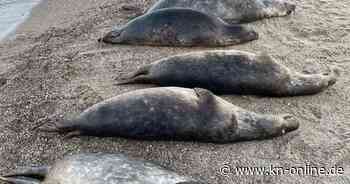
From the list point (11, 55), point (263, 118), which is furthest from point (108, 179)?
point (11, 55)

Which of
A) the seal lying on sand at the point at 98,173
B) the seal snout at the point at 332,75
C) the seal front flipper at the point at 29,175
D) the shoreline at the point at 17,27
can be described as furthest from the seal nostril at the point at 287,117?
the shoreline at the point at 17,27

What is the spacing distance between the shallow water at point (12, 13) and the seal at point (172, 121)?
3477 millimetres

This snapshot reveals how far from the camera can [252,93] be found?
4605 mm

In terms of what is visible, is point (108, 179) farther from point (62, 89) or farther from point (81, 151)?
point (62, 89)

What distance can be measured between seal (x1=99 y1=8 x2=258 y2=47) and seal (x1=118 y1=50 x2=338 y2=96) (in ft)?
2.95

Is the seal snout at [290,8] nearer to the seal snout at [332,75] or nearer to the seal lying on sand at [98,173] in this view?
the seal snout at [332,75]

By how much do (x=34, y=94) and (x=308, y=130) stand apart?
259cm

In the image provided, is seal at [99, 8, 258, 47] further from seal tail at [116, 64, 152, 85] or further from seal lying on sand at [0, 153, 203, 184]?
seal lying on sand at [0, 153, 203, 184]

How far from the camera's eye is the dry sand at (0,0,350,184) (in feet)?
12.4

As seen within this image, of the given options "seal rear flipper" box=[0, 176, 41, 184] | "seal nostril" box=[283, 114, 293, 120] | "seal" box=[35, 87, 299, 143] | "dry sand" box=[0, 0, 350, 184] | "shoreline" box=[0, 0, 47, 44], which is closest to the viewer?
"seal rear flipper" box=[0, 176, 41, 184]

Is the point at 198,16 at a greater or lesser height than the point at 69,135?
greater

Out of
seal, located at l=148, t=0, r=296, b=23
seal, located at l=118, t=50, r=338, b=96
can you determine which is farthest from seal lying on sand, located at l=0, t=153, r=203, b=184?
seal, located at l=148, t=0, r=296, b=23

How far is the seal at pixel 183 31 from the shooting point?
5.70 meters

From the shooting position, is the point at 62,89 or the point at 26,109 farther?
the point at 62,89
